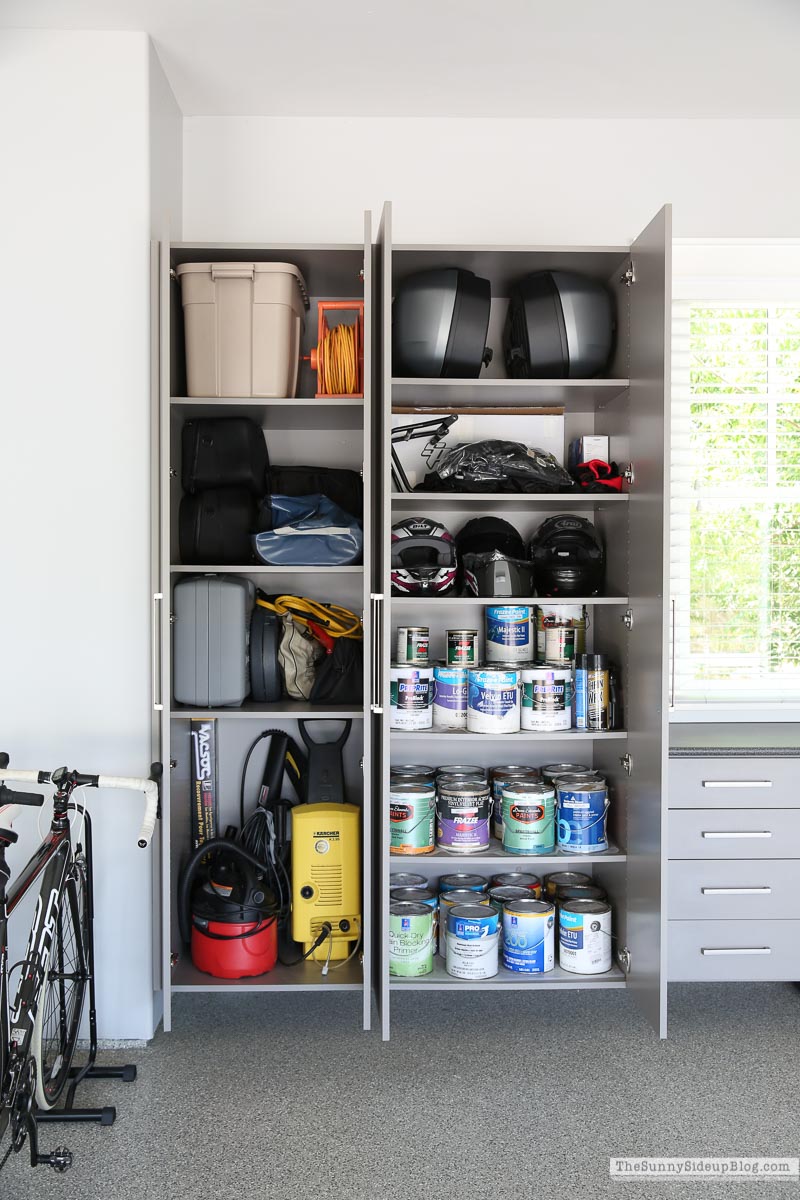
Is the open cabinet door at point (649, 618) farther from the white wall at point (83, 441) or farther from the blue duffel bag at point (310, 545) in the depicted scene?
the white wall at point (83, 441)

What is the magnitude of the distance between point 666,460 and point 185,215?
6.27 feet

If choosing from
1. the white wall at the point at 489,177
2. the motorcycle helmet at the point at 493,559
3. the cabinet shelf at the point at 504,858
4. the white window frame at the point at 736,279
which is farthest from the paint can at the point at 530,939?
the white wall at the point at 489,177

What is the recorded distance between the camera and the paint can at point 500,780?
312cm

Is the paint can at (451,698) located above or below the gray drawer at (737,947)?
above

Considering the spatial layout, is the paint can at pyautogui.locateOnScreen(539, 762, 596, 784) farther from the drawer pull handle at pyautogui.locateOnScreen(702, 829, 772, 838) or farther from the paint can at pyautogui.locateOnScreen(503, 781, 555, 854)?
the drawer pull handle at pyautogui.locateOnScreen(702, 829, 772, 838)

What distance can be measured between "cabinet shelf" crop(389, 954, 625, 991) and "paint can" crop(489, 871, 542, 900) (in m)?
0.32

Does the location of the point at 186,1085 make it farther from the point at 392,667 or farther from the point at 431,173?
the point at 431,173

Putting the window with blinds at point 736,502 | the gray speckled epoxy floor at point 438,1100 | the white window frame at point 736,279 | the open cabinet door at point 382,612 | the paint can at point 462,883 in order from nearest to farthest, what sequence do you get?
1. the gray speckled epoxy floor at point 438,1100
2. the open cabinet door at point 382,612
3. the paint can at point 462,883
4. the white window frame at point 736,279
5. the window with blinds at point 736,502

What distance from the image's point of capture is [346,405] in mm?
2836

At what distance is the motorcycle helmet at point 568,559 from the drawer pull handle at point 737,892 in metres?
1.01

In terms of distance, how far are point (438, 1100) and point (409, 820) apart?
783 millimetres

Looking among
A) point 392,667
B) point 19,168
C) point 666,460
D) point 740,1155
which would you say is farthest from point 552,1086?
point 19,168

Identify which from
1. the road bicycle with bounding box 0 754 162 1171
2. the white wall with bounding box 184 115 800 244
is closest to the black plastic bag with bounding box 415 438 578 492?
the white wall with bounding box 184 115 800 244

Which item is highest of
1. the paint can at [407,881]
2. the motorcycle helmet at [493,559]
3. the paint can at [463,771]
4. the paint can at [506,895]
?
the motorcycle helmet at [493,559]
